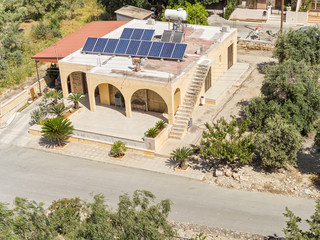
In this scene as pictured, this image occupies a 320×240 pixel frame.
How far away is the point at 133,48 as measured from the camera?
33812 mm

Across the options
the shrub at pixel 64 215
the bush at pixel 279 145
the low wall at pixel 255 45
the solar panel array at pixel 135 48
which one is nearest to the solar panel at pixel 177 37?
the solar panel array at pixel 135 48

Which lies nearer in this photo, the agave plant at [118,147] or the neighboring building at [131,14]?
the agave plant at [118,147]

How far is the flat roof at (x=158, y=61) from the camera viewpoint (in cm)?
3044

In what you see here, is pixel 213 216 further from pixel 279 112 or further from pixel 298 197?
pixel 279 112

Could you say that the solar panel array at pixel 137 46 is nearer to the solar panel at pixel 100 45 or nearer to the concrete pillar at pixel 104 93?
the solar panel at pixel 100 45

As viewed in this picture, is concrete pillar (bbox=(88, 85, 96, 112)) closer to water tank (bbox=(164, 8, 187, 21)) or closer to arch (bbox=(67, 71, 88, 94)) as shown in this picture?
arch (bbox=(67, 71, 88, 94))

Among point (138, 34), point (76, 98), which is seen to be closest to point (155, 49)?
point (138, 34)

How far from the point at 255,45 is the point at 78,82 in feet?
66.7

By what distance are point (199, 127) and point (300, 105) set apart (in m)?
7.12

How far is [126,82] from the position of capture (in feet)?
98.3

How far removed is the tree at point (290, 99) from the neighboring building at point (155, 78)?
187 inches

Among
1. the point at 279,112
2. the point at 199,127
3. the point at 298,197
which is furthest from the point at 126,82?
the point at 298,197

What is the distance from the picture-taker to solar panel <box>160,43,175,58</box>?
32688 mm

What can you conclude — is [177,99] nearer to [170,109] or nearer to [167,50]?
[170,109]
